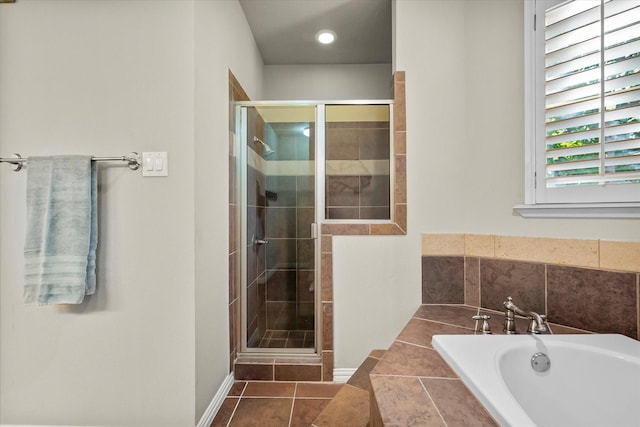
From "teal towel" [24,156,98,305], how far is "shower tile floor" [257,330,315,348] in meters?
1.14

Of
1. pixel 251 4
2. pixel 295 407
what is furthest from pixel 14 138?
pixel 295 407

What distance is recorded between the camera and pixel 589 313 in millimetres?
1368

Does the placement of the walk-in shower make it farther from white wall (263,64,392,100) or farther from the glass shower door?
white wall (263,64,392,100)

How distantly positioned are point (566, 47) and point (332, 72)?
205 cm

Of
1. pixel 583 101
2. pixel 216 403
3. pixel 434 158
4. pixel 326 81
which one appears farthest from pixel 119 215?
pixel 326 81

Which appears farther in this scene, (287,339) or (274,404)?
(287,339)

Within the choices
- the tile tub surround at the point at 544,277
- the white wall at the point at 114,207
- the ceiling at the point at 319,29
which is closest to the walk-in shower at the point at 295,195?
the tile tub surround at the point at 544,277

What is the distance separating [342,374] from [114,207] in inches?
63.2

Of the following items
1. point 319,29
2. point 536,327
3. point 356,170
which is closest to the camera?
point 536,327

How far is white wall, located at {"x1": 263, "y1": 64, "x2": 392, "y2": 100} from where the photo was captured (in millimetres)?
3045

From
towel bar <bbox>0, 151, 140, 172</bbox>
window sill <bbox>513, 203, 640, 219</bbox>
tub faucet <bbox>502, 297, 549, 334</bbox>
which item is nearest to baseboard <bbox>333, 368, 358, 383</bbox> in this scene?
tub faucet <bbox>502, 297, 549, 334</bbox>

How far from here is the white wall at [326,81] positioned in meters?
3.04

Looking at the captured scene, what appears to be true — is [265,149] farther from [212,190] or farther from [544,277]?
[544,277]

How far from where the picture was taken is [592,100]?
Result: 4.33 feet
